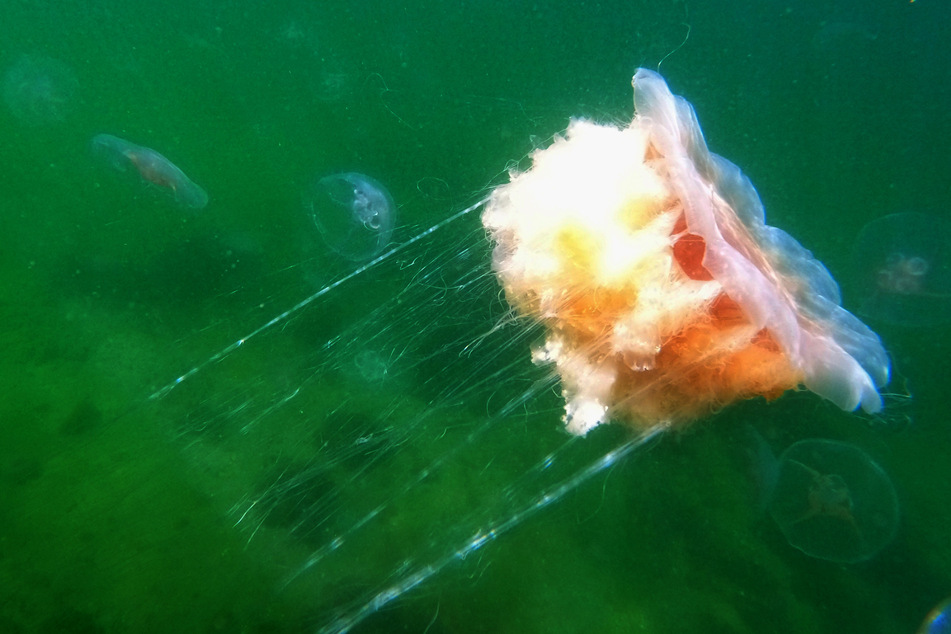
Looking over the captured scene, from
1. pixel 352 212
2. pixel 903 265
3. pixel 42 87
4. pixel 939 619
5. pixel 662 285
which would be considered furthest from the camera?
pixel 903 265

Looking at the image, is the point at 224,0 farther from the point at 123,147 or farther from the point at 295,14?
the point at 123,147

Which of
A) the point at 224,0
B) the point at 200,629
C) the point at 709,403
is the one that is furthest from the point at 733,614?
the point at 224,0

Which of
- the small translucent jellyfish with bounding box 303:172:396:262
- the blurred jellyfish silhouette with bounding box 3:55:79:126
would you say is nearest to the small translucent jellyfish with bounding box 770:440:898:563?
the small translucent jellyfish with bounding box 303:172:396:262

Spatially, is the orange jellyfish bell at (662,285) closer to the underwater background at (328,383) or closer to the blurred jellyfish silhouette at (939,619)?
the underwater background at (328,383)

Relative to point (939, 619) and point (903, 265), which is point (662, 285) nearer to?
point (939, 619)

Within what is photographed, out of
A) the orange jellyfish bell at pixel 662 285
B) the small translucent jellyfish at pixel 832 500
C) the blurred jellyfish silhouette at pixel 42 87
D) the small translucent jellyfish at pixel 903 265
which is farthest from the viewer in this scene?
the small translucent jellyfish at pixel 903 265

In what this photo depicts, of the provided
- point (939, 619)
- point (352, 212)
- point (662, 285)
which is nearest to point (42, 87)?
point (352, 212)

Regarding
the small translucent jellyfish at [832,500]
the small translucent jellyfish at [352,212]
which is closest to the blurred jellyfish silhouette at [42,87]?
the small translucent jellyfish at [352,212]
